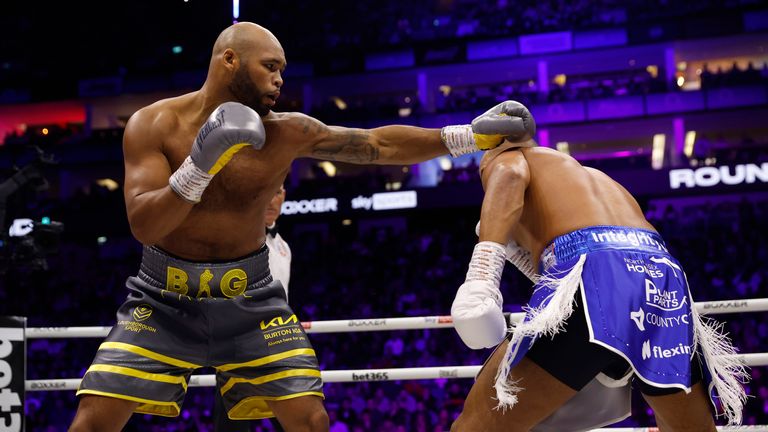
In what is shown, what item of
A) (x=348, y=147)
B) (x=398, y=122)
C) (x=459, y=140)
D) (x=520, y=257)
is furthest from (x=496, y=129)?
(x=398, y=122)

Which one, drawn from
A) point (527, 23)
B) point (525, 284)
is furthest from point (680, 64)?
point (525, 284)

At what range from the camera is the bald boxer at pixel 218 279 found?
231 centimetres

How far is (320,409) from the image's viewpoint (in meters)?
2.40

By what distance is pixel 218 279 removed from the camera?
8.13ft

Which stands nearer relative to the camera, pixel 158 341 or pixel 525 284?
pixel 158 341

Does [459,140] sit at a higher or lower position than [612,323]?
higher

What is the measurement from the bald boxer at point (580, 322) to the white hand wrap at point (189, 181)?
82cm

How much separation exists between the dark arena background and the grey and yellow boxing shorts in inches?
225

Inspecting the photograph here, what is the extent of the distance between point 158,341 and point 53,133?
1858cm

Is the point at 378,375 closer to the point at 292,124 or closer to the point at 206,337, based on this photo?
the point at 206,337

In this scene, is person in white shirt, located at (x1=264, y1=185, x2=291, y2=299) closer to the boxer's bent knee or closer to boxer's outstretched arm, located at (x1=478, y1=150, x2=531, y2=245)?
the boxer's bent knee

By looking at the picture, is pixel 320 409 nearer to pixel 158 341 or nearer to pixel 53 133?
pixel 158 341

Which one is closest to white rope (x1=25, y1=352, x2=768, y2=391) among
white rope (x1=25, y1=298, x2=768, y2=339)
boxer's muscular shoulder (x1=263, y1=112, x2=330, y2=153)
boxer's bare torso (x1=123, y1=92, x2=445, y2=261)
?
white rope (x1=25, y1=298, x2=768, y2=339)

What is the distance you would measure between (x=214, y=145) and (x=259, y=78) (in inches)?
17.3
